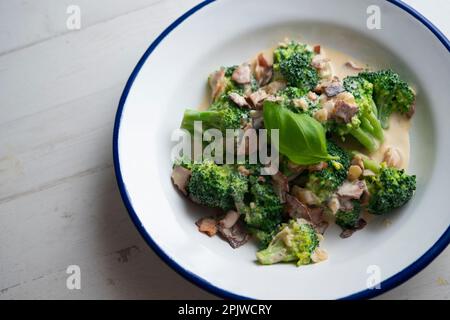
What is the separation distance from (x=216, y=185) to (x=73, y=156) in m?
0.97

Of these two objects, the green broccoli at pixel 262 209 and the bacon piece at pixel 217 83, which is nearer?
the green broccoli at pixel 262 209

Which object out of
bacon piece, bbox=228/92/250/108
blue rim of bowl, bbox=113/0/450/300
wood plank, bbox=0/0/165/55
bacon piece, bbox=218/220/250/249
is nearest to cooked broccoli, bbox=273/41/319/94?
bacon piece, bbox=228/92/250/108

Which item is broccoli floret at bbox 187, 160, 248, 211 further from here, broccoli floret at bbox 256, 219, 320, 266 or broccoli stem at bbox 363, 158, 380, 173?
broccoli stem at bbox 363, 158, 380, 173

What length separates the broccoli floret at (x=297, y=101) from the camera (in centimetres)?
237

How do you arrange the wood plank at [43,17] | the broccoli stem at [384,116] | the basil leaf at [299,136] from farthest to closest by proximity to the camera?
the wood plank at [43,17]
the broccoli stem at [384,116]
the basil leaf at [299,136]

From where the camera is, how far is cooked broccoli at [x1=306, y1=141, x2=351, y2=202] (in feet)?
7.65

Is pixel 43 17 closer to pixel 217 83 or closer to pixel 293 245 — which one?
pixel 217 83

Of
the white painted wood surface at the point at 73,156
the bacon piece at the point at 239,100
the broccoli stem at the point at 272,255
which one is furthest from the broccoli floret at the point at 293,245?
the bacon piece at the point at 239,100

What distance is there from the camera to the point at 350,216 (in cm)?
236

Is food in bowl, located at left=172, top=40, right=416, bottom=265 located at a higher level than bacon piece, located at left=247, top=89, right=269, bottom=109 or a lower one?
lower

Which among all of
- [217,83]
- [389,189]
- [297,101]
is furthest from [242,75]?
[389,189]

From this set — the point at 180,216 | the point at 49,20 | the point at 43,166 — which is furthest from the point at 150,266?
the point at 49,20

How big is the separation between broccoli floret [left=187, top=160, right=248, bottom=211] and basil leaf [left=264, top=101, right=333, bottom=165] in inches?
10.9

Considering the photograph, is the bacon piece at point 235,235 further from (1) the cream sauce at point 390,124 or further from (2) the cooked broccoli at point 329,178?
(1) the cream sauce at point 390,124
